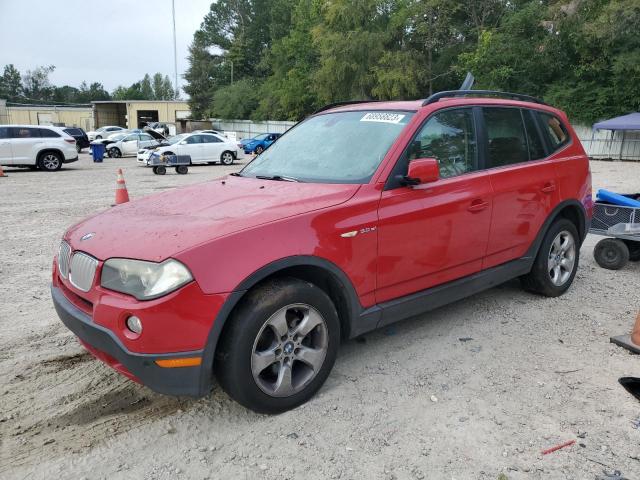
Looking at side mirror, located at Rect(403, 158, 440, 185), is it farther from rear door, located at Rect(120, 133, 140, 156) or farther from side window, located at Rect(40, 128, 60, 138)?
rear door, located at Rect(120, 133, 140, 156)

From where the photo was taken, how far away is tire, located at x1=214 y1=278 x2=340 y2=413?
2734 millimetres

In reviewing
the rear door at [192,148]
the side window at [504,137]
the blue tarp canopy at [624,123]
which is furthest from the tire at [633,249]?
the blue tarp canopy at [624,123]

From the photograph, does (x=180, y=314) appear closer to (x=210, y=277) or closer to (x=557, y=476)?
(x=210, y=277)

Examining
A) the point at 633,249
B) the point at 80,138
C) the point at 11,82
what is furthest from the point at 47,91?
the point at 633,249

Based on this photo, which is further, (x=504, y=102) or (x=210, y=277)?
(x=504, y=102)

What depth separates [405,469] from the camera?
2.58 metres

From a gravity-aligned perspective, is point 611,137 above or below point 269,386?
above

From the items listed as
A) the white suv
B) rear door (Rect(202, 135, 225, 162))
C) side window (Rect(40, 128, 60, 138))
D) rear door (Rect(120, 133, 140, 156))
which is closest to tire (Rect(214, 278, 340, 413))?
the white suv

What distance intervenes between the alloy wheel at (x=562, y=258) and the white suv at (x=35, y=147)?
1888 centimetres

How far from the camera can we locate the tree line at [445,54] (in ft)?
98.2

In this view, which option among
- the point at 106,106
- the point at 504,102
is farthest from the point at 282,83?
the point at 504,102

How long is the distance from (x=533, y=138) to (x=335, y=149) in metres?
2.06

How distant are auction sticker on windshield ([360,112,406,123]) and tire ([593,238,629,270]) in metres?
3.75

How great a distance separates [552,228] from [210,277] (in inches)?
137
